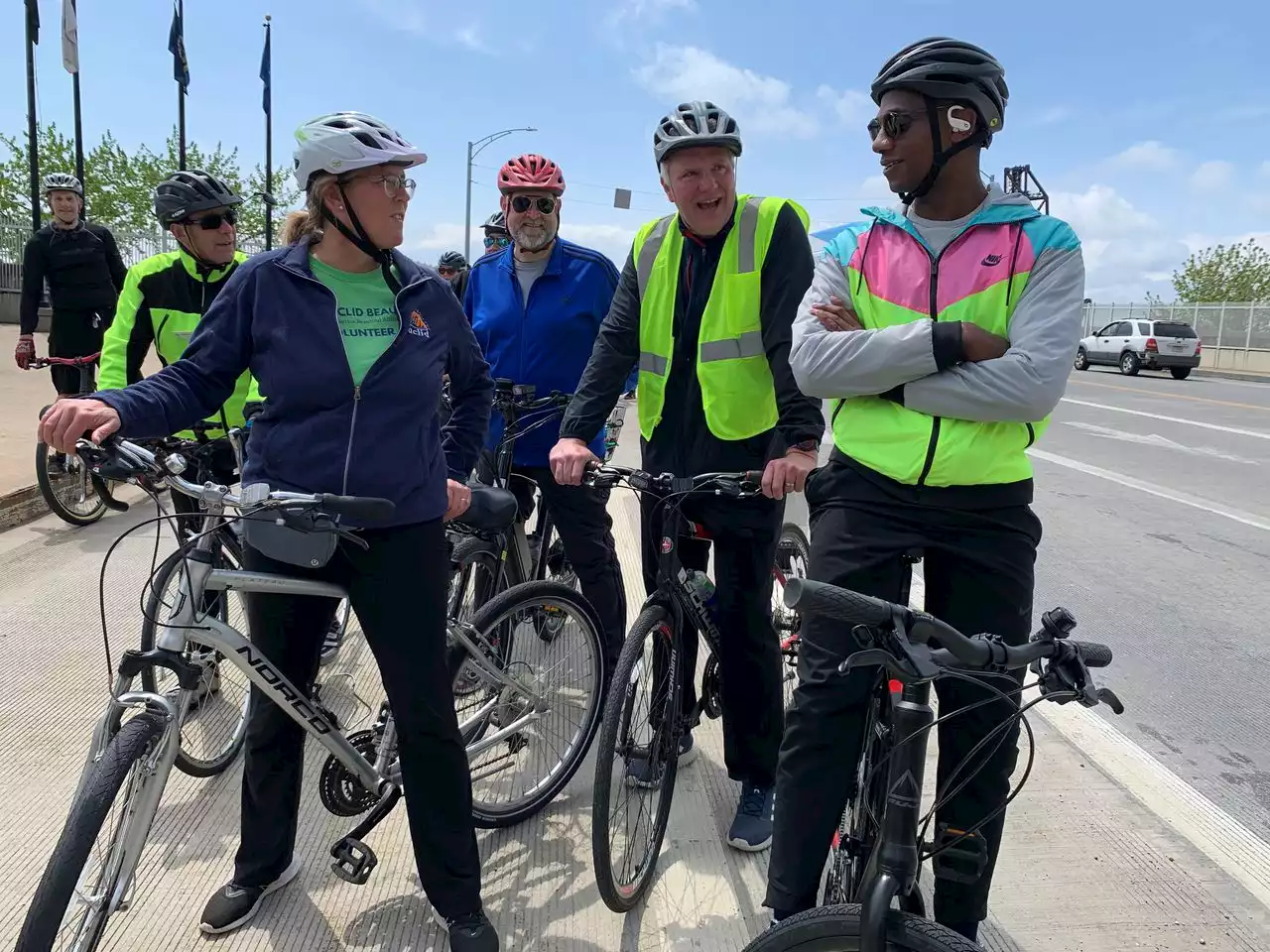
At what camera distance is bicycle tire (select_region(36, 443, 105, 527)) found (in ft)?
20.0

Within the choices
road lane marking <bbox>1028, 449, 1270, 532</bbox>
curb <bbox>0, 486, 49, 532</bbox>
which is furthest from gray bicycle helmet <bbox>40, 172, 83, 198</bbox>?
road lane marking <bbox>1028, 449, 1270, 532</bbox>

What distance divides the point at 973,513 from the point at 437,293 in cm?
147

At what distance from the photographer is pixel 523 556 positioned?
3.93 meters

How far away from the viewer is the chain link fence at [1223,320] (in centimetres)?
3266

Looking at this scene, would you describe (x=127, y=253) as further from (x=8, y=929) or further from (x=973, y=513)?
(x=973, y=513)

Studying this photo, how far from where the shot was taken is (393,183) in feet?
7.74

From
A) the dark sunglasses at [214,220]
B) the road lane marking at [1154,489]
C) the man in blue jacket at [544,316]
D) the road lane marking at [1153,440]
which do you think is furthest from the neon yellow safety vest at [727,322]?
the road lane marking at [1153,440]

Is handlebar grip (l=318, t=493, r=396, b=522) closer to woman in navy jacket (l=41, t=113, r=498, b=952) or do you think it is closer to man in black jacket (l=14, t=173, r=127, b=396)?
woman in navy jacket (l=41, t=113, r=498, b=952)

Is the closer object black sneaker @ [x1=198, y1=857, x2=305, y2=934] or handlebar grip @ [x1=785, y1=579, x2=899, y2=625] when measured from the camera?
handlebar grip @ [x1=785, y1=579, x2=899, y2=625]

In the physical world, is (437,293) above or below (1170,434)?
above

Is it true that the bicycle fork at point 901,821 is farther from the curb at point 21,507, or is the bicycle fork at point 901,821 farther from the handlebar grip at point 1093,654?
the curb at point 21,507

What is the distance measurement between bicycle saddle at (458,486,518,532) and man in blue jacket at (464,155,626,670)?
90cm

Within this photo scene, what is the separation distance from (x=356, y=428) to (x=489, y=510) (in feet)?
2.14

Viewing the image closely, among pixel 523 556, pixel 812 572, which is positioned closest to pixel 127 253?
pixel 523 556
